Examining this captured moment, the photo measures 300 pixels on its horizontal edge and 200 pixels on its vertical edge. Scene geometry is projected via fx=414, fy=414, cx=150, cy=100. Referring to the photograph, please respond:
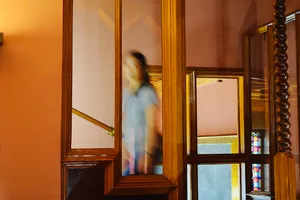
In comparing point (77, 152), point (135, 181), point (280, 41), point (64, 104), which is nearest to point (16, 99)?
point (64, 104)

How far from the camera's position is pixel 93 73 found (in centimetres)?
161

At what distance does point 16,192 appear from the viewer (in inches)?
56.1

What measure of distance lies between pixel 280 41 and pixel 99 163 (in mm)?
789

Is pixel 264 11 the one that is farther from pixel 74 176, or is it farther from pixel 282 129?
pixel 74 176

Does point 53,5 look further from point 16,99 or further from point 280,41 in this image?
point 280,41

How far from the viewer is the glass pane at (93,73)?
155cm

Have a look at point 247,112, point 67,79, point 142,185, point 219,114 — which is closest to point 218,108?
point 219,114

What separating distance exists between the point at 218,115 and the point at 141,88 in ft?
2.10

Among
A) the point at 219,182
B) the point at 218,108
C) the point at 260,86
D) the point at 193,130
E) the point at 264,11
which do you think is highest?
the point at 264,11

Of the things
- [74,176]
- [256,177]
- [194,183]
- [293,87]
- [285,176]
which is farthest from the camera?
[256,177]

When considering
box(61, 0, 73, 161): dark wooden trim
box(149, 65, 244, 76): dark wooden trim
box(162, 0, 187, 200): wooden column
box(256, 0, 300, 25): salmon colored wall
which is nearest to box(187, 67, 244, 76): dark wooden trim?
box(149, 65, 244, 76): dark wooden trim

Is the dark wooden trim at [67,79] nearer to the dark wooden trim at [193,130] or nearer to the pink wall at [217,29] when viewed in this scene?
the pink wall at [217,29]

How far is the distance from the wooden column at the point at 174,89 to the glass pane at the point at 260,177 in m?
0.68

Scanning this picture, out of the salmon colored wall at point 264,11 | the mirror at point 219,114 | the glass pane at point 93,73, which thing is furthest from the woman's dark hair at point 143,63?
the salmon colored wall at point 264,11
